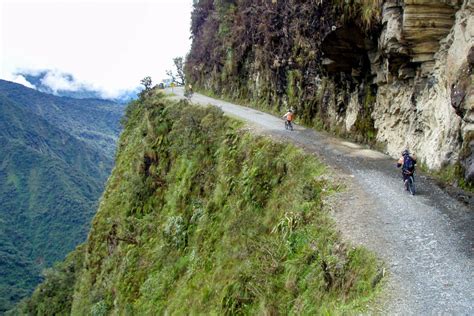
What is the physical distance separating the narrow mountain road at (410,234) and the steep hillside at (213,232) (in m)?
0.48

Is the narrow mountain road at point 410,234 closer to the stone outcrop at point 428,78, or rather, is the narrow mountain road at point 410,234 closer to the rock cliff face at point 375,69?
the stone outcrop at point 428,78

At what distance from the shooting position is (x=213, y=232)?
16125mm

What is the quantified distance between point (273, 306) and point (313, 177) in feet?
17.8

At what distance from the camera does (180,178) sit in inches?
Result: 877

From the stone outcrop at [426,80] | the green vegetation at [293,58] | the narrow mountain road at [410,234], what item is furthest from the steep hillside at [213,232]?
the green vegetation at [293,58]

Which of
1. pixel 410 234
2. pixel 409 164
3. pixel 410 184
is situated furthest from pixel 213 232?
pixel 410 234

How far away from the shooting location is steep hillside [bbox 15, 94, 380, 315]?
30.9 feet

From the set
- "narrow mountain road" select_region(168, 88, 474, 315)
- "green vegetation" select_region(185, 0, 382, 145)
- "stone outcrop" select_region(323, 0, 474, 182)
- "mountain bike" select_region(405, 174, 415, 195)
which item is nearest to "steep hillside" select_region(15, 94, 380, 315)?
"narrow mountain road" select_region(168, 88, 474, 315)

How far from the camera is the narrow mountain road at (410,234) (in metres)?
7.25

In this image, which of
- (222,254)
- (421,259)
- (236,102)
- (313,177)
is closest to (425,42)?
(313,177)

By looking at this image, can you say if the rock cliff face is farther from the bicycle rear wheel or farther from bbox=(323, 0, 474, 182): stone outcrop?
the bicycle rear wheel

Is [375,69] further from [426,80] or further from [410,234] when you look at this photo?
[410,234]

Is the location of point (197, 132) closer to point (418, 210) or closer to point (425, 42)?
point (425, 42)

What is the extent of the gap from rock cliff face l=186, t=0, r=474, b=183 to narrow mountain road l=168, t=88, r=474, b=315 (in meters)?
1.72
